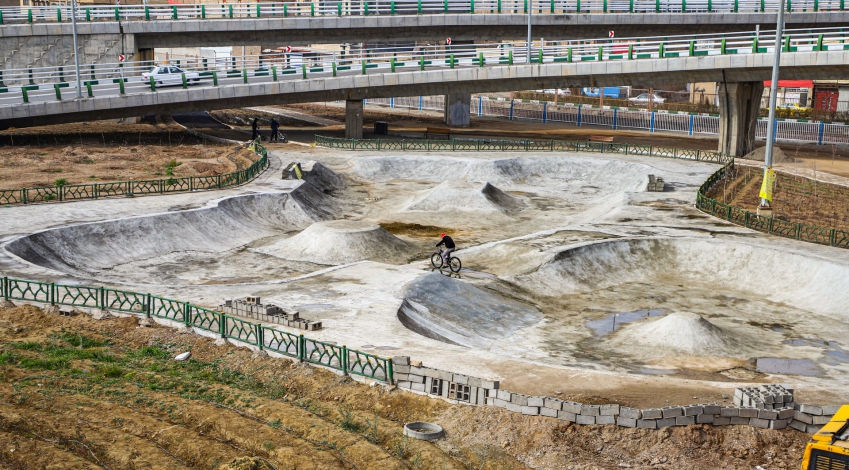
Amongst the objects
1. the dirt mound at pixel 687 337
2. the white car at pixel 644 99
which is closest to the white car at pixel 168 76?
the dirt mound at pixel 687 337

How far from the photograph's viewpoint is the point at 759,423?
19.6 meters

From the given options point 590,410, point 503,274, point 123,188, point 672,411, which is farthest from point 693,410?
point 123,188

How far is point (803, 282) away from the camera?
3484 cm

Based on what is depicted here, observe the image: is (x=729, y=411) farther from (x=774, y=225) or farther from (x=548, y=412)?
(x=774, y=225)

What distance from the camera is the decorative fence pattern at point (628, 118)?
7050 centimetres

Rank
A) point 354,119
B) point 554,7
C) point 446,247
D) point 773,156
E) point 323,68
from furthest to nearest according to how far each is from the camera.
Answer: point 554,7 → point 354,119 → point 323,68 → point 773,156 → point 446,247

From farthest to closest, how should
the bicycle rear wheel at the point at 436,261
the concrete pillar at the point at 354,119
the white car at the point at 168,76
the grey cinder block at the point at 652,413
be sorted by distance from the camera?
the concrete pillar at the point at 354,119, the white car at the point at 168,76, the bicycle rear wheel at the point at 436,261, the grey cinder block at the point at 652,413

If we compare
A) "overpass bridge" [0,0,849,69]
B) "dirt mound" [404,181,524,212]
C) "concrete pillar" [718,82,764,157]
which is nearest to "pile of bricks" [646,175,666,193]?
"dirt mound" [404,181,524,212]

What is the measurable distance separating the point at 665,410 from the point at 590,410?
150 cm

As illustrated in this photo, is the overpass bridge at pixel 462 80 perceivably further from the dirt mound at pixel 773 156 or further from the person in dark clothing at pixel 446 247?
the person in dark clothing at pixel 446 247

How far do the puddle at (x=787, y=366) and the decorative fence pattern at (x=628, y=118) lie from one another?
153ft

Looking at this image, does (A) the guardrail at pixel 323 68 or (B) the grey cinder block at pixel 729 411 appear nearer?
(B) the grey cinder block at pixel 729 411

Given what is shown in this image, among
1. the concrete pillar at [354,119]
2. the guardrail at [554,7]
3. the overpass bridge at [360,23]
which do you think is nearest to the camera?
the concrete pillar at [354,119]

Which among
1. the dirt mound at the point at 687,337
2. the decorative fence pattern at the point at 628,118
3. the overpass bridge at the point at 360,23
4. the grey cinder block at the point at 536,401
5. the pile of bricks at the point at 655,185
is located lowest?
the dirt mound at the point at 687,337
